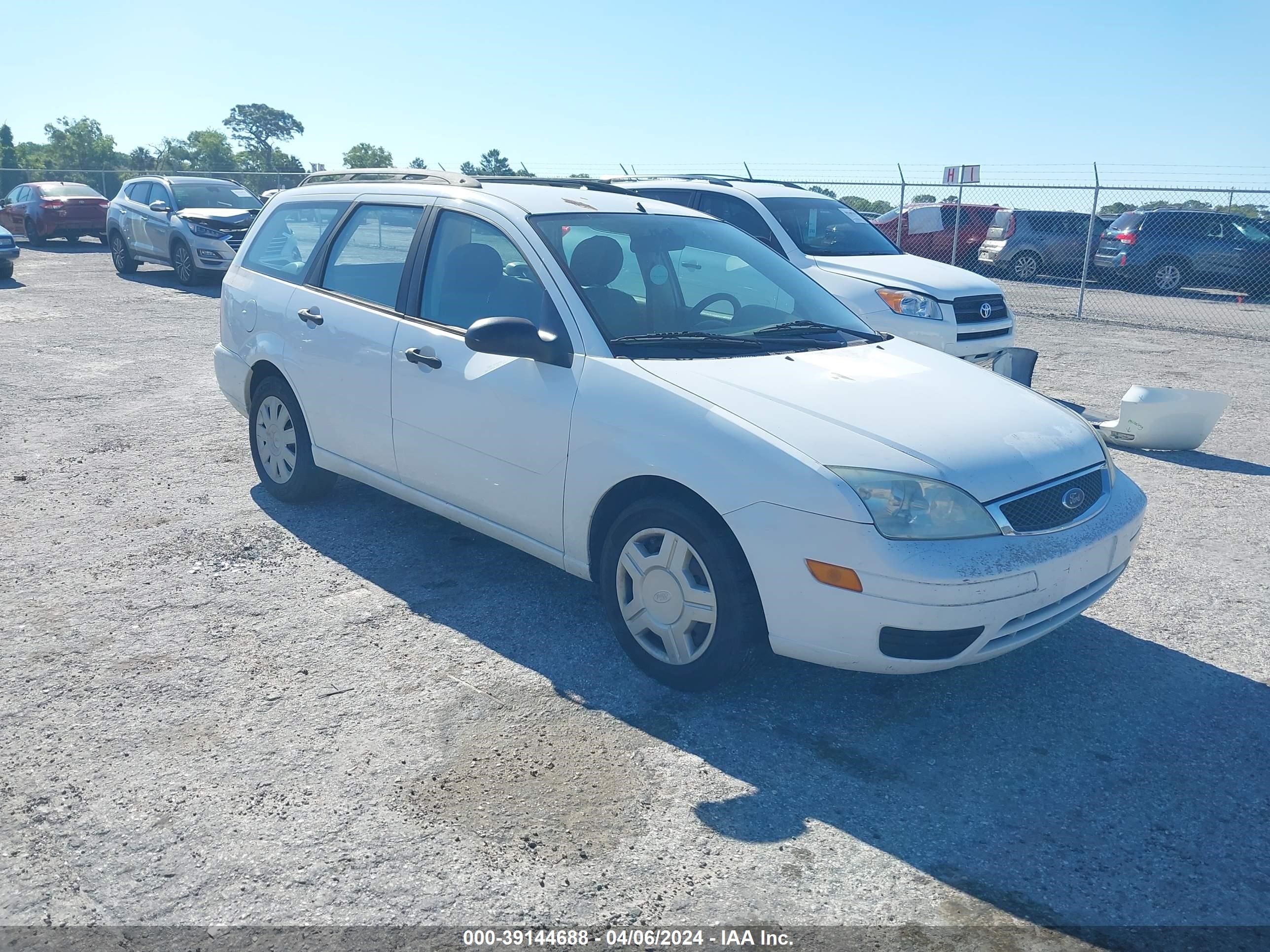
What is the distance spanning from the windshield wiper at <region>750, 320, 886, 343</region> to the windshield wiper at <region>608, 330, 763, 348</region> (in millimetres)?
128

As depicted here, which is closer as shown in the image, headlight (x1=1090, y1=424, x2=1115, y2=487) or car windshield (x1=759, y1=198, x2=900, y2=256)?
headlight (x1=1090, y1=424, x2=1115, y2=487)

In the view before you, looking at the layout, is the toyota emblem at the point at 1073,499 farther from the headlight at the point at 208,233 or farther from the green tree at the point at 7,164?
the green tree at the point at 7,164

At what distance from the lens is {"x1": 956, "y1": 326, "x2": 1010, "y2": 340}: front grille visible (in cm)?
878

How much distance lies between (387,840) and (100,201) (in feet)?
85.7

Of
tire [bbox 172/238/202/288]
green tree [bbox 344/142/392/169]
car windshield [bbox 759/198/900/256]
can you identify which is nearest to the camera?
car windshield [bbox 759/198/900/256]

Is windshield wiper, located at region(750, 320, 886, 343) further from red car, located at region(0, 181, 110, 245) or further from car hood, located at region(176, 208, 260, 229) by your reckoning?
red car, located at region(0, 181, 110, 245)

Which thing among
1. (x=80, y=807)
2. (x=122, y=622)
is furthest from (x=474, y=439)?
(x=80, y=807)

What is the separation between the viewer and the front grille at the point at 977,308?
882cm

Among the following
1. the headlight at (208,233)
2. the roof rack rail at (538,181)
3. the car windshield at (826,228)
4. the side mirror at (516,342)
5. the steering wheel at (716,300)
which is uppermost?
the roof rack rail at (538,181)

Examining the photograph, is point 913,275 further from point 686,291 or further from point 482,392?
point 482,392

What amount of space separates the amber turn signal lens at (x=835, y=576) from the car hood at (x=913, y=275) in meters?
6.04

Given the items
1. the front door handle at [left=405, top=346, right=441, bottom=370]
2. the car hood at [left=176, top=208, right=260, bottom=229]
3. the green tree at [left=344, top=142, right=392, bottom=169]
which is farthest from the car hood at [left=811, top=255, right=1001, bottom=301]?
the green tree at [left=344, top=142, right=392, bottom=169]

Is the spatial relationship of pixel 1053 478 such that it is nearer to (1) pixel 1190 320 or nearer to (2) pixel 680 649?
(2) pixel 680 649

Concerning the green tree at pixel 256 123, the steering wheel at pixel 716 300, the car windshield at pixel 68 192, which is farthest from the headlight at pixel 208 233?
the green tree at pixel 256 123
